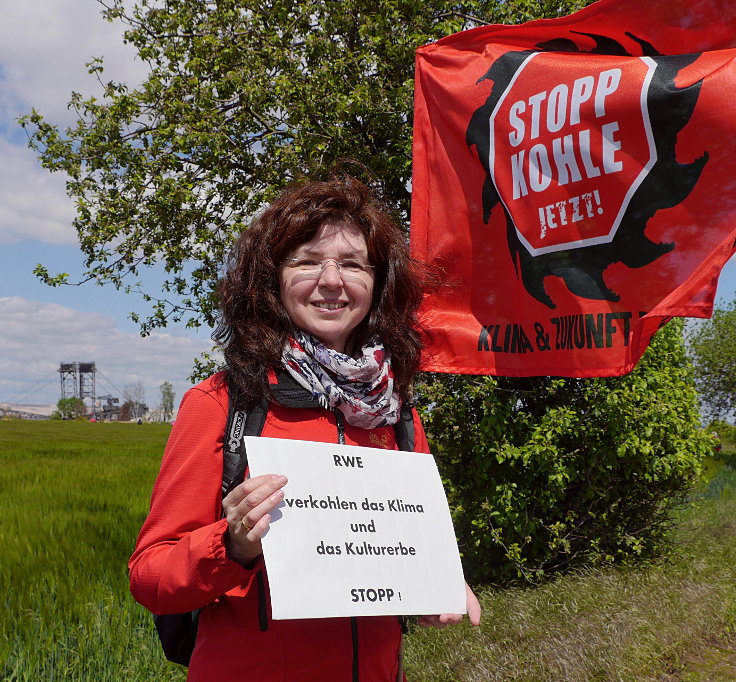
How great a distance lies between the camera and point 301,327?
1.83m

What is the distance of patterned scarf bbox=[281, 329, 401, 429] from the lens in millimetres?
1720

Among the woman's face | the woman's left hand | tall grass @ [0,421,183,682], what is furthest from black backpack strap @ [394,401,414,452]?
tall grass @ [0,421,183,682]

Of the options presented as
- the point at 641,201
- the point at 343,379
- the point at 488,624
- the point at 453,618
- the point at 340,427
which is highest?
the point at 641,201

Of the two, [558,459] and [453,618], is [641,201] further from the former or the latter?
[558,459]

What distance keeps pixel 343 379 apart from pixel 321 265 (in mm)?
314

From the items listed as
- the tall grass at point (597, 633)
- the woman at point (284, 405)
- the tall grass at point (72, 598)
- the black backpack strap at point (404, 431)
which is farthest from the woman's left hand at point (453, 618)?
the tall grass at point (72, 598)

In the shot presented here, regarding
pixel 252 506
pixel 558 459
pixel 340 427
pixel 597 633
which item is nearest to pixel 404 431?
pixel 340 427

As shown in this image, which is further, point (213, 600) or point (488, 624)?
point (488, 624)

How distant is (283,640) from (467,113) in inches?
93.5

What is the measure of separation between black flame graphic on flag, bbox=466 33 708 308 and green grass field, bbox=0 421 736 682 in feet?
8.37

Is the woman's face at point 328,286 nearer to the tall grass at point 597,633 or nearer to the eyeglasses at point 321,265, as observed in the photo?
the eyeglasses at point 321,265

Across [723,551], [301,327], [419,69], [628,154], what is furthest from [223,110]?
[723,551]

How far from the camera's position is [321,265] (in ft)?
6.08

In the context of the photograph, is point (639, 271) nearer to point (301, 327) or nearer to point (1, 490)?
point (301, 327)
